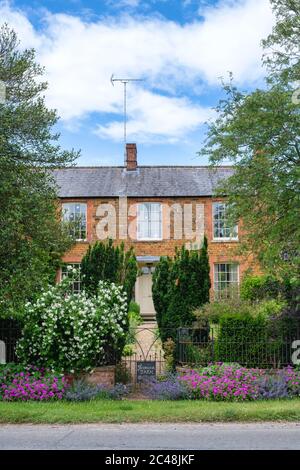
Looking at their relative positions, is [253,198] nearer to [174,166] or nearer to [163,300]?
[163,300]

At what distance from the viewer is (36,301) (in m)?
13.0

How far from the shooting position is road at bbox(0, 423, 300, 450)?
26.2ft

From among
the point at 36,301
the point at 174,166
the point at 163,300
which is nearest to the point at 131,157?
the point at 174,166

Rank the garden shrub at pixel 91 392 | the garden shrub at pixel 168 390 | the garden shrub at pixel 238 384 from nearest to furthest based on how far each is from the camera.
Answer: the garden shrub at pixel 91 392 → the garden shrub at pixel 238 384 → the garden shrub at pixel 168 390

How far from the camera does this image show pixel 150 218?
96.9 ft

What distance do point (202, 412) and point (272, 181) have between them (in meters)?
6.14

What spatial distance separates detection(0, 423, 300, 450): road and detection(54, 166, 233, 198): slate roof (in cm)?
2038

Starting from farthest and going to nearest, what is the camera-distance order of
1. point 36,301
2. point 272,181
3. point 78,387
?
point 272,181 < point 36,301 < point 78,387

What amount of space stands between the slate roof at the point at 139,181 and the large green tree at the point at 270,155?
14064 mm

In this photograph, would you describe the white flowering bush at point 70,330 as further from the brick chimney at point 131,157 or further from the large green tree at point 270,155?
the brick chimney at point 131,157

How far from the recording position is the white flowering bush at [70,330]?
1241 cm

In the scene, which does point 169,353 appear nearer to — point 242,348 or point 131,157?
point 242,348

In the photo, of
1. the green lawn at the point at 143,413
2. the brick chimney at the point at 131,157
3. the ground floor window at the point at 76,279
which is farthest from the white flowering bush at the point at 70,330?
the brick chimney at the point at 131,157

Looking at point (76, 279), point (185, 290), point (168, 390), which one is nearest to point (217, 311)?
point (185, 290)
